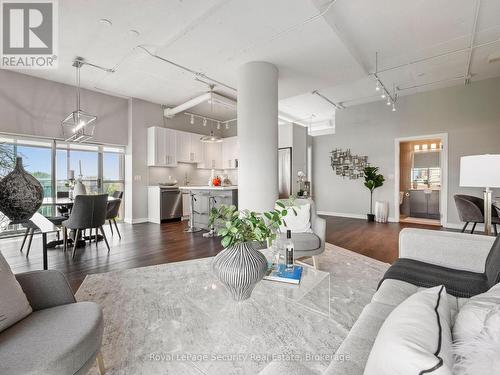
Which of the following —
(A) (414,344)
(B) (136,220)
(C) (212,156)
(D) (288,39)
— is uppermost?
(D) (288,39)

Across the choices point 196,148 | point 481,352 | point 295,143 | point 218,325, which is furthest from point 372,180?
point 481,352

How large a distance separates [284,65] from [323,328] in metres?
3.80

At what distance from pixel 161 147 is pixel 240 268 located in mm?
5902

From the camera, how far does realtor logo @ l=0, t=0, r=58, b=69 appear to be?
3.01m

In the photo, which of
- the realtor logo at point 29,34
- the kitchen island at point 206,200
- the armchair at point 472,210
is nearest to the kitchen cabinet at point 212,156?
the kitchen island at point 206,200

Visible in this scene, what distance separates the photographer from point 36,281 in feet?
4.21

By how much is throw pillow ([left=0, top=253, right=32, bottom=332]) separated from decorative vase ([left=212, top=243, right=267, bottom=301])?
0.95m

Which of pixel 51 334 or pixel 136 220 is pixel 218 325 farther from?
pixel 136 220

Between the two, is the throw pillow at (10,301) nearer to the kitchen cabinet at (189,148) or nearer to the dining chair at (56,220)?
the dining chair at (56,220)

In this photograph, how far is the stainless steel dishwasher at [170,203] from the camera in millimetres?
6254

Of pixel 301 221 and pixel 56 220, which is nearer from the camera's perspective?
pixel 301 221

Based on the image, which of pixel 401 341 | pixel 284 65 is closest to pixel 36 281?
pixel 401 341

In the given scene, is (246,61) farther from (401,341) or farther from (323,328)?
(401,341)

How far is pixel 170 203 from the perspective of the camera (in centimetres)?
641
